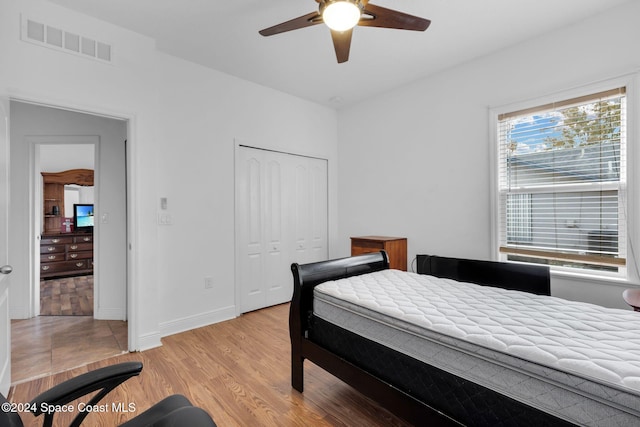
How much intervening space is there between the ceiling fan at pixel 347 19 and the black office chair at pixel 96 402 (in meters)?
1.95

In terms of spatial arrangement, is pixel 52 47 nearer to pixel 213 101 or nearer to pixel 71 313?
pixel 213 101

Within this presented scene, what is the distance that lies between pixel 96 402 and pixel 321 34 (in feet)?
9.54

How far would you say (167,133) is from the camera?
298cm

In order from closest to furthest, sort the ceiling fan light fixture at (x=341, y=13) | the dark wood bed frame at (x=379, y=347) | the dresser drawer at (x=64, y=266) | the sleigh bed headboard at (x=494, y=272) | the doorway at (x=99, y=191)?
the dark wood bed frame at (x=379, y=347), the ceiling fan light fixture at (x=341, y=13), the sleigh bed headboard at (x=494, y=272), the doorway at (x=99, y=191), the dresser drawer at (x=64, y=266)

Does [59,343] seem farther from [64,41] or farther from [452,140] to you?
[452,140]

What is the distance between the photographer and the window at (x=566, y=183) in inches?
92.4

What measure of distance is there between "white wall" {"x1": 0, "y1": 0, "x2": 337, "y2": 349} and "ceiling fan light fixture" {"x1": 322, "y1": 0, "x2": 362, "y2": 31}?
1.92 meters

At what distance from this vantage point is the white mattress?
3.00 feet

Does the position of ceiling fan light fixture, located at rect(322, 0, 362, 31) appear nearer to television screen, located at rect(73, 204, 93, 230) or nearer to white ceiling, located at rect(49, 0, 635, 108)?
white ceiling, located at rect(49, 0, 635, 108)

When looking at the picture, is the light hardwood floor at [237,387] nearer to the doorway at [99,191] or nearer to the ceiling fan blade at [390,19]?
the doorway at [99,191]

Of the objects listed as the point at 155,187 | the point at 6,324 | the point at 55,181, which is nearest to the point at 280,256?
the point at 155,187

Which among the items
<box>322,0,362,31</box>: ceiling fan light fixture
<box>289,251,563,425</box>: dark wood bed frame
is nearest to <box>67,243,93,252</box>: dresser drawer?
<box>289,251,563,425</box>: dark wood bed frame

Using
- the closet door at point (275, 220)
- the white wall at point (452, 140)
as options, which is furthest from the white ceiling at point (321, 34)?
the closet door at point (275, 220)

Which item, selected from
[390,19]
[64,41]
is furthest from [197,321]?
[390,19]
